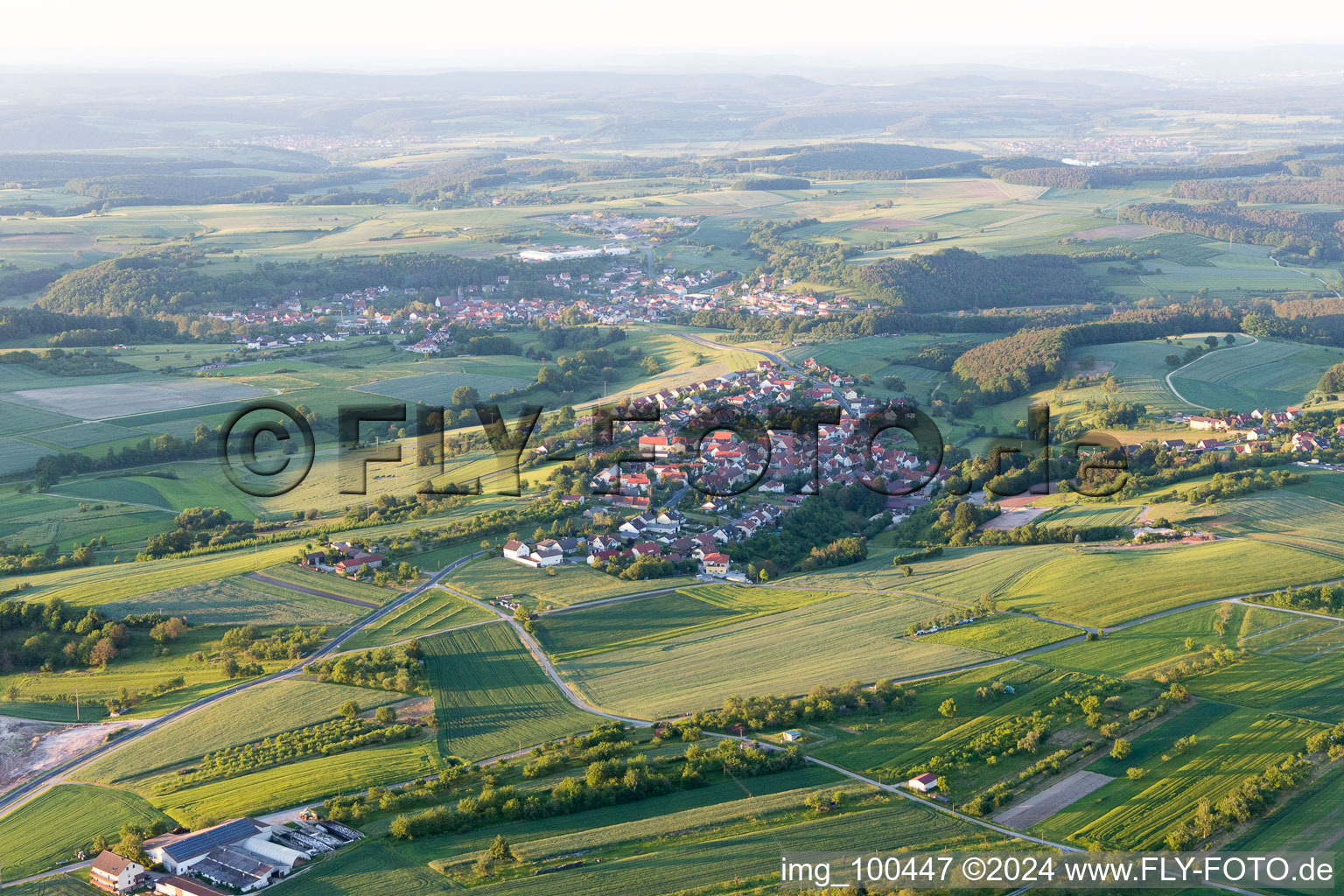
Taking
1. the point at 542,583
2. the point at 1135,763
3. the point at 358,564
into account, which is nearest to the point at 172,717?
the point at 358,564

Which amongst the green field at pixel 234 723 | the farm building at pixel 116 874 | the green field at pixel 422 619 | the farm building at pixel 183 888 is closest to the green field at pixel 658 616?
the green field at pixel 422 619

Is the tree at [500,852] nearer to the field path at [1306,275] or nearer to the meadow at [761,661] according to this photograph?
the meadow at [761,661]

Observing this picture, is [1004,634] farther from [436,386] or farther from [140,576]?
[436,386]

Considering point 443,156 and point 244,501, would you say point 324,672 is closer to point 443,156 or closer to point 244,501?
point 244,501

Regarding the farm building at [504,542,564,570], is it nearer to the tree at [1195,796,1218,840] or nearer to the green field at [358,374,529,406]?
the tree at [1195,796,1218,840]

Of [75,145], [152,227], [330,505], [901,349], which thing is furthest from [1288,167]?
[75,145]

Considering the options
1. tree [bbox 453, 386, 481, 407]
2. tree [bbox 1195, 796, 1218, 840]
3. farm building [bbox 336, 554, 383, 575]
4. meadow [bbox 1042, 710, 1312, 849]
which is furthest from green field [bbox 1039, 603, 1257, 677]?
tree [bbox 453, 386, 481, 407]
